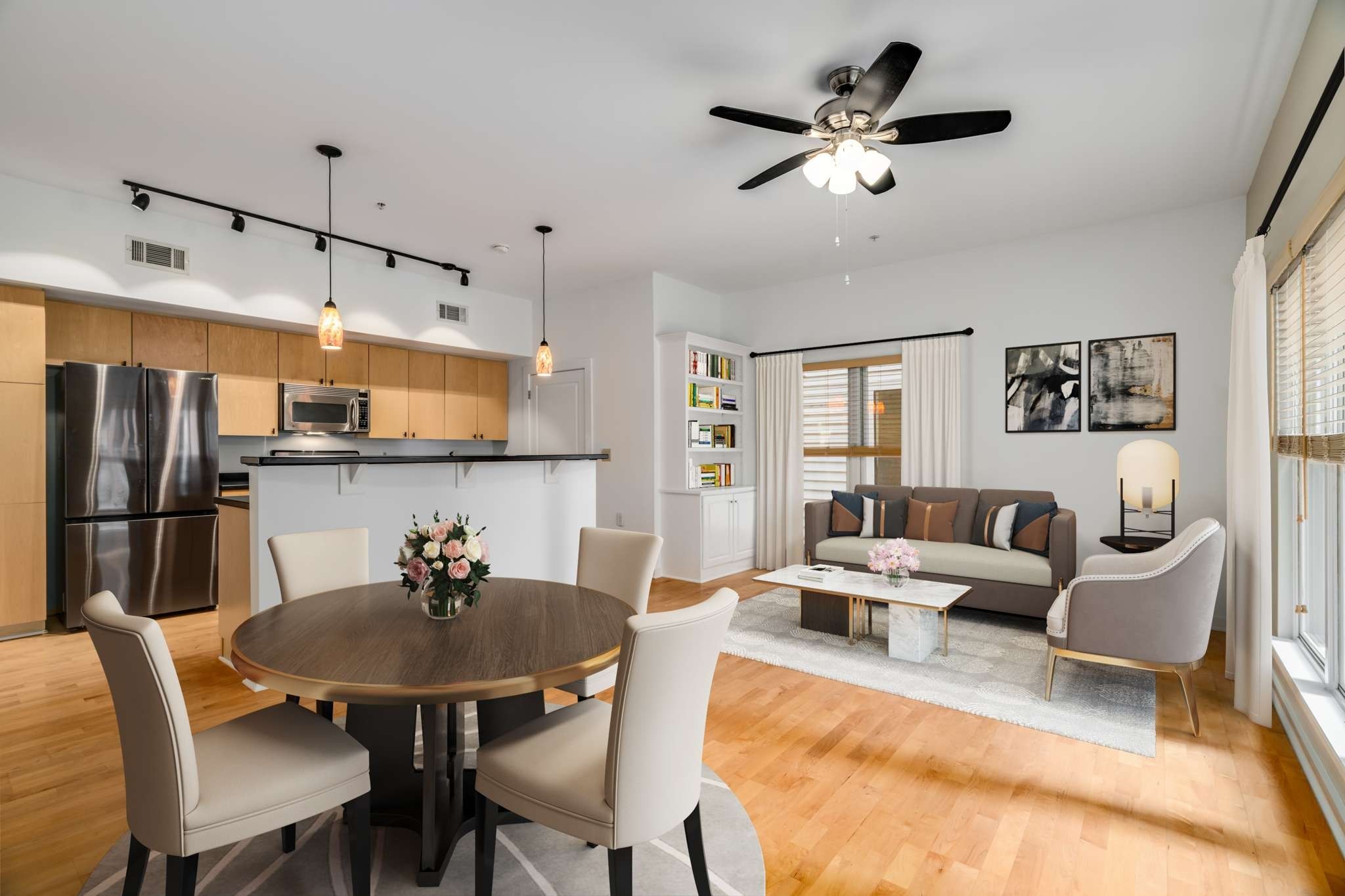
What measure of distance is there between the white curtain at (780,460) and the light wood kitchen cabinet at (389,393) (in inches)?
137

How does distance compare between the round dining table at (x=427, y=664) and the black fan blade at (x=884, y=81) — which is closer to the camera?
the round dining table at (x=427, y=664)

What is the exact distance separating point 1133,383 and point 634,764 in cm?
474

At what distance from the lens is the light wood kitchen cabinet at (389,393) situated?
5.92 m

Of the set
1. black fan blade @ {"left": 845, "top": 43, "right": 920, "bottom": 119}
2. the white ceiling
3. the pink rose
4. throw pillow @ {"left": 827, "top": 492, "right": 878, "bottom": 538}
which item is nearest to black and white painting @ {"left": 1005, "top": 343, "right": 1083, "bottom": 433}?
the white ceiling

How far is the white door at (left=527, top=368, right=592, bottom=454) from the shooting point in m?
6.43

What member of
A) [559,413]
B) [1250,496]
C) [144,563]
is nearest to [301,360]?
[144,563]

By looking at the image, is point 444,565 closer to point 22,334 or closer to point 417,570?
point 417,570

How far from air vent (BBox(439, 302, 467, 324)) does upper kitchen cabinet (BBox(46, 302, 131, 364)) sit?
7.51 ft

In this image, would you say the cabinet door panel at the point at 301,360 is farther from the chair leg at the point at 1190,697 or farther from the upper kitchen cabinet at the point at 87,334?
the chair leg at the point at 1190,697

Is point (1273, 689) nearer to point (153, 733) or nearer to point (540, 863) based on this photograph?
point (540, 863)

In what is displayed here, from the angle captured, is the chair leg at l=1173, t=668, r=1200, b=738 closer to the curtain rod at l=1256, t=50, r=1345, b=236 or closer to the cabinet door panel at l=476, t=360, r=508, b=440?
the curtain rod at l=1256, t=50, r=1345, b=236

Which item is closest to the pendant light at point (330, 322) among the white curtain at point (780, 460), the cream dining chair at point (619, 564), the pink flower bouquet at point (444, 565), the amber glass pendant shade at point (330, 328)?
the amber glass pendant shade at point (330, 328)

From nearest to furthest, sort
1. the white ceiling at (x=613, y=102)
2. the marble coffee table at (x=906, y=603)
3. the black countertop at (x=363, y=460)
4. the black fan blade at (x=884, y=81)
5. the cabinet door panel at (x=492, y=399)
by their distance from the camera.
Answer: the black fan blade at (x=884, y=81) < the white ceiling at (x=613, y=102) < the black countertop at (x=363, y=460) < the marble coffee table at (x=906, y=603) < the cabinet door panel at (x=492, y=399)

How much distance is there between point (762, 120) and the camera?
259 centimetres
